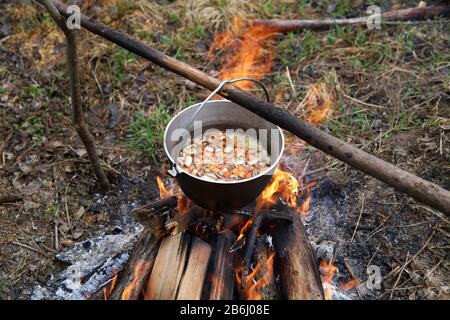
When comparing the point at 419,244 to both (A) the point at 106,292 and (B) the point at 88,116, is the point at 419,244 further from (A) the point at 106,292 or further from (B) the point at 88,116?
(B) the point at 88,116

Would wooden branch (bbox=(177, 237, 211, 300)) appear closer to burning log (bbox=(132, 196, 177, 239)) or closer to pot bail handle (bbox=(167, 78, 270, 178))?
burning log (bbox=(132, 196, 177, 239))

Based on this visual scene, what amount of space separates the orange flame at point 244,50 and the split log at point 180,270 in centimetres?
242

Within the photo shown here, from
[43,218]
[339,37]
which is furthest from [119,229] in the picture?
[339,37]

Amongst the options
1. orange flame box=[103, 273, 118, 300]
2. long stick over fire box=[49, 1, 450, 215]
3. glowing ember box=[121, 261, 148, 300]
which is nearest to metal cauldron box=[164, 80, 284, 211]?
long stick over fire box=[49, 1, 450, 215]

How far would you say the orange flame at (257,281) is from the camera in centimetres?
270

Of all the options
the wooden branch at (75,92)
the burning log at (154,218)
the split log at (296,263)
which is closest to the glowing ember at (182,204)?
the burning log at (154,218)

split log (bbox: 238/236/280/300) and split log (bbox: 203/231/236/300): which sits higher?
split log (bbox: 203/231/236/300)

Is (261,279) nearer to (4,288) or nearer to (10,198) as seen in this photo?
(4,288)

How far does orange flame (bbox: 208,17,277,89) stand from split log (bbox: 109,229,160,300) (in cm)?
236

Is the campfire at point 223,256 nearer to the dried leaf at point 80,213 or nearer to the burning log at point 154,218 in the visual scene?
the burning log at point 154,218

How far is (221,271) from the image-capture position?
2.69 metres

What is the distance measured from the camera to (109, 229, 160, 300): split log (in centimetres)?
270

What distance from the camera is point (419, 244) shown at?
324cm

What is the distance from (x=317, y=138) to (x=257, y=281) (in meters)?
0.97
